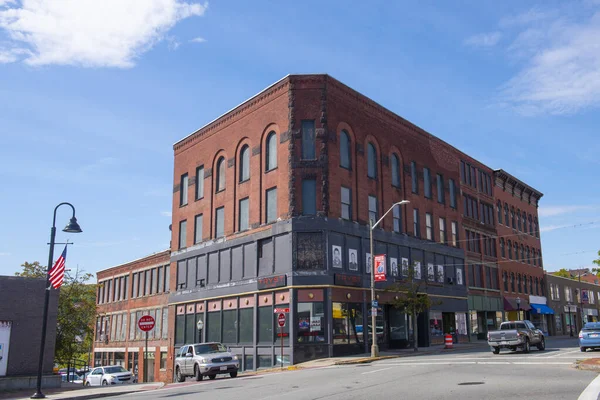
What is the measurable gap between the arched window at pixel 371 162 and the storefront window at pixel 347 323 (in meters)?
9.60

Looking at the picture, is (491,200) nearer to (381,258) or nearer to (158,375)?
(381,258)

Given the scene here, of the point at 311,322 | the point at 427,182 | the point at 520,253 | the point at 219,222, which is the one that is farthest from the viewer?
the point at 520,253

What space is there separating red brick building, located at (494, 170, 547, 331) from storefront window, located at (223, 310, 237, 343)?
30.6m

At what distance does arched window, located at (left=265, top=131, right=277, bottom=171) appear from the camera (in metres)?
37.7

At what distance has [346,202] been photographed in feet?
123

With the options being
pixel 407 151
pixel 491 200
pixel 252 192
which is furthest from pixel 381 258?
pixel 491 200

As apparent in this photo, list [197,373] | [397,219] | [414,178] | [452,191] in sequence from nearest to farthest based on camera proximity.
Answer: [197,373], [397,219], [414,178], [452,191]

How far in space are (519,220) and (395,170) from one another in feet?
92.0

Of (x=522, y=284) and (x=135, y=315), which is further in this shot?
(x=522, y=284)

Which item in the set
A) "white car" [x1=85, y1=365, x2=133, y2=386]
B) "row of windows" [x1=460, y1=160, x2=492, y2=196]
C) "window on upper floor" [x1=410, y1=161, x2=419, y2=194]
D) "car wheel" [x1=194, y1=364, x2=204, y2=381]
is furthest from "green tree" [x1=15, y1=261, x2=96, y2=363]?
"row of windows" [x1=460, y1=160, x2=492, y2=196]

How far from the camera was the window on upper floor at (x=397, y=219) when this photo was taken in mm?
42188


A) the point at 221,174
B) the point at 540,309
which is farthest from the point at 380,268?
the point at 540,309

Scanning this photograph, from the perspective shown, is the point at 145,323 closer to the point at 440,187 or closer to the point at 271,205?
the point at 271,205

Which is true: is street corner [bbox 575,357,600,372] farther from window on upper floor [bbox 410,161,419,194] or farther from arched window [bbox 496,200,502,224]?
arched window [bbox 496,200,502,224]
